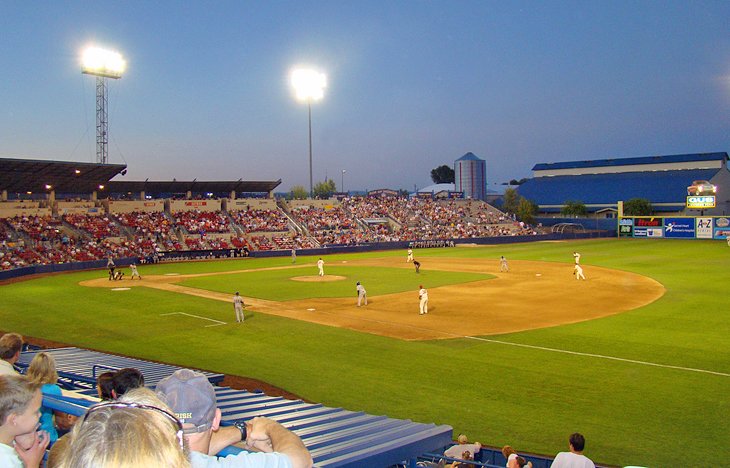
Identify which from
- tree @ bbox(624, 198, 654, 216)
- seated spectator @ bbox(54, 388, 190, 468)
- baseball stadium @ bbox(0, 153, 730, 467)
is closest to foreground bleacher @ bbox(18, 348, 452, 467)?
baseball stadium @ bbox(0, 153, 730, 467)

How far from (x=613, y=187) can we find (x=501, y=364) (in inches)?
3792

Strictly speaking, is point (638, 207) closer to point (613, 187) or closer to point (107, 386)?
point (613, 187)

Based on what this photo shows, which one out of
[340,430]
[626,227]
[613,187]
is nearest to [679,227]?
[626,227]

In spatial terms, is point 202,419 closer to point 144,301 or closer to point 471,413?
point 471,413

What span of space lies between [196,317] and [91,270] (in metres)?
26.3

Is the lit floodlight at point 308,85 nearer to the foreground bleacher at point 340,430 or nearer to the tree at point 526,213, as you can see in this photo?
the tree at point 526,213

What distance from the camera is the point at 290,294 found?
32125mm

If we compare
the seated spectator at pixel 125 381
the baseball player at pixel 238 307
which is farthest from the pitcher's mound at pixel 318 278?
the seated spectator at pixel 125 381

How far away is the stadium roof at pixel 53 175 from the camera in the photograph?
157 ft

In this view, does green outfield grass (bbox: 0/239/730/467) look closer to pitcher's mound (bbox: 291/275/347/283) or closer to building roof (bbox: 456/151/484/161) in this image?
pitcher's mound (bbox: 291/275/347/283)

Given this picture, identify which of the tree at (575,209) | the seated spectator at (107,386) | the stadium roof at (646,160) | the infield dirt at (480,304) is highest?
the stadium roof at (646,160)

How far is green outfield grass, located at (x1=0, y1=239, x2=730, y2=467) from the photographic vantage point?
11953 mm

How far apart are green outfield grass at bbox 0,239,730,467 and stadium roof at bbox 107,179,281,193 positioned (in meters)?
33.3

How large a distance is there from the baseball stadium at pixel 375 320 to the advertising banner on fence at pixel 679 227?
0.52 ft
